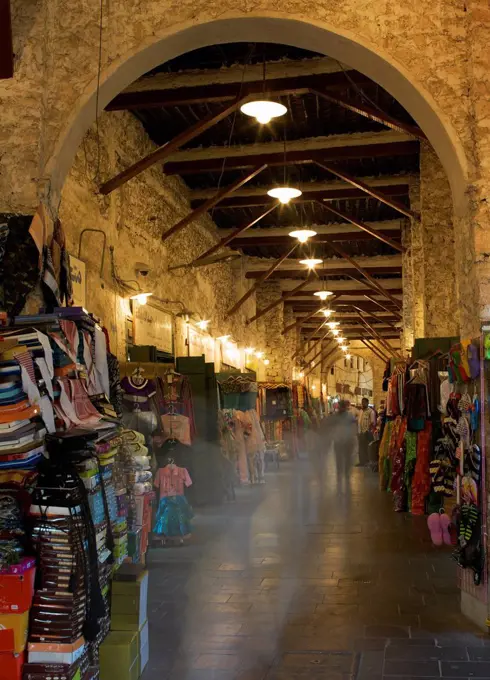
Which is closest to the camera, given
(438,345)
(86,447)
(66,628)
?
(66,628)

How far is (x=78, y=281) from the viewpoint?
688 centimetres

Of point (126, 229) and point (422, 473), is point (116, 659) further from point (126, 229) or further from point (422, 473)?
point (126, 229)

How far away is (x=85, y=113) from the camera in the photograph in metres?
4.42

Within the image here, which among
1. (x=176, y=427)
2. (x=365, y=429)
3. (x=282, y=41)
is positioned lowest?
(x=365, y=429)

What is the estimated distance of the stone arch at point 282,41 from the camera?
4.20 m

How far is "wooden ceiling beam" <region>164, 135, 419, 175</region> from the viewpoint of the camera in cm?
936

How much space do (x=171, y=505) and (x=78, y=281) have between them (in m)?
2.43

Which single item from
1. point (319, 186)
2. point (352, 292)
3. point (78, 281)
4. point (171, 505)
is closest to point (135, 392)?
point (171, 505)

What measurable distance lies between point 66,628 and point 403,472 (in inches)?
224

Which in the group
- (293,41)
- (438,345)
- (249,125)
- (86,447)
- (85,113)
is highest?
(249,125)

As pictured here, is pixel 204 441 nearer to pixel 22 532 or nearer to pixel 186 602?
pixel 186 602

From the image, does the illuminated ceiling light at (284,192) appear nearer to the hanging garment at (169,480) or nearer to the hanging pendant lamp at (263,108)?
the hanging pendant lamp at (263,108)

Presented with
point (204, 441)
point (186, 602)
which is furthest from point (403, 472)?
point (186, 602)

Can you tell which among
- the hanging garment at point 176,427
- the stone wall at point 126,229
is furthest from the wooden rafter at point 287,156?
the hanging garment at point 176,427
